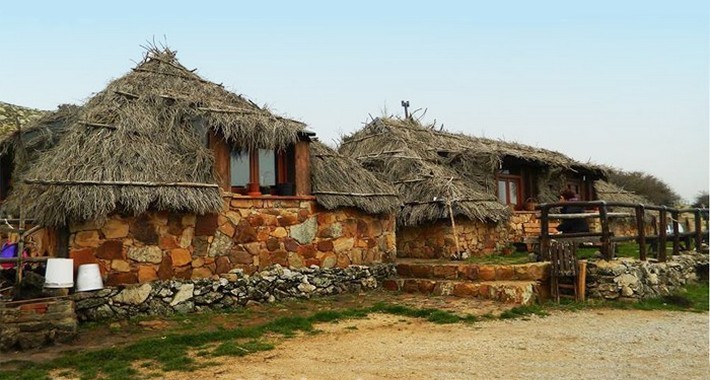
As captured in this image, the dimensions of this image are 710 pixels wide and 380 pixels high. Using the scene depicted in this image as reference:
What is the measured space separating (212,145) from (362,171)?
377cm

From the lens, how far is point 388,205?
12414 mm

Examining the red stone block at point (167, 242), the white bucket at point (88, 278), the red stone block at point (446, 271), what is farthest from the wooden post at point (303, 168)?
the white bucket at point (88, 278)

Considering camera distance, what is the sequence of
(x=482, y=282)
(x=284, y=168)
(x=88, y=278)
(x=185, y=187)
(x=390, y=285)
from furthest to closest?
1. (x=390, y=285)
2. (x=284, y=168)
3. (x=482, y=282)
4. (x=185, y=187)
5. (x=88, y=278)

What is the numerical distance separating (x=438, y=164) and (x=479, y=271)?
6542 mm

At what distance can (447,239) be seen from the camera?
15.4 metres

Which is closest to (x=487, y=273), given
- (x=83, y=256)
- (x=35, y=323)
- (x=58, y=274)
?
(x=83, y=256)

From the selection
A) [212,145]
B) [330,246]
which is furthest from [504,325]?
[212,145]

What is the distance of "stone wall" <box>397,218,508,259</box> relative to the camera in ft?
50.7

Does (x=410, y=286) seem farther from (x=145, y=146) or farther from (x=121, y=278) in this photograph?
(x=145, y=146)

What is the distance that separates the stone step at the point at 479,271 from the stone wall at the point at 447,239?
2949 millimetres

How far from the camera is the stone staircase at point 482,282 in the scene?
33.9 ft

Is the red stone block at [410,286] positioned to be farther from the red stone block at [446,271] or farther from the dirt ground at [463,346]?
the dirt ground at [463,346]

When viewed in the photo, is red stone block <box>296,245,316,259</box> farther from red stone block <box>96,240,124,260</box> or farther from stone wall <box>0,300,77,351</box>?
stone wall <box>0,300,77,351</box>

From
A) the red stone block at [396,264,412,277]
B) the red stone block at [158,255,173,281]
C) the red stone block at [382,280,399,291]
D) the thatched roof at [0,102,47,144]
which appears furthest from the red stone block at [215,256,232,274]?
the thatched roof at [0,102,47,144]
